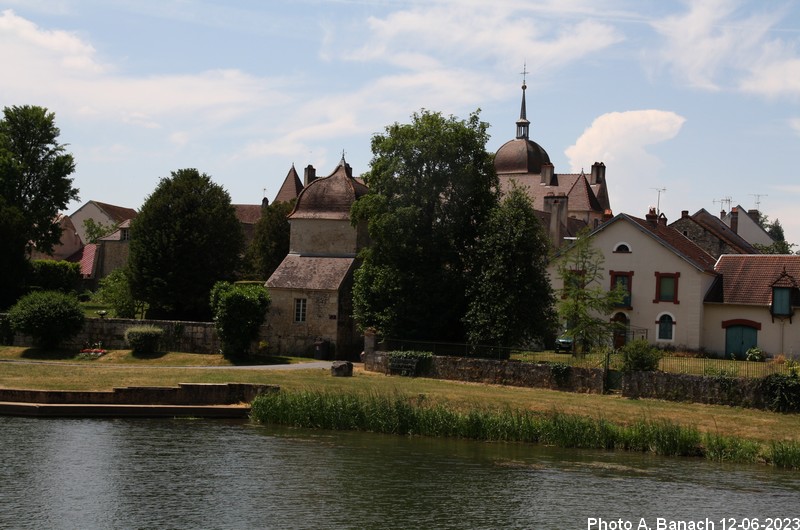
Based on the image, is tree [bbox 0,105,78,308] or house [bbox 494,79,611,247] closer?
tree [bbox 0,105,78,308]

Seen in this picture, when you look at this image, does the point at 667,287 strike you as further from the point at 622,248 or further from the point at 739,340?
the point at 739,340

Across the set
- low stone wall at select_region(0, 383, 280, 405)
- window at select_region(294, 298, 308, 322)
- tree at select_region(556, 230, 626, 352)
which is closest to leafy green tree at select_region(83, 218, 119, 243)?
window at select_region(294, 298, 308, 322)

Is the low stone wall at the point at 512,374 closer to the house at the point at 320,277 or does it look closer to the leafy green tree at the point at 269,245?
the house at the point at 320,277

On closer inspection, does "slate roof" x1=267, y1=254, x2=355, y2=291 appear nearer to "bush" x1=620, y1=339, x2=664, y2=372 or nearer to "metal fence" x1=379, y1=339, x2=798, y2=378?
"metal fence" x1=379, y1=339, x2=798, y2=378

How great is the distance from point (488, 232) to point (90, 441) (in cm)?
2148

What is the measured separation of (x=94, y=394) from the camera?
1199 inches

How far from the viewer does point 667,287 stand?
50781 millimetres

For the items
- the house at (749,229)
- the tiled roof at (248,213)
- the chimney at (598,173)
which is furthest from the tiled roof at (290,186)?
the house at (749,229)

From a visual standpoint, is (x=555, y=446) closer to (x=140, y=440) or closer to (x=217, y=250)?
(x=140, y=440)

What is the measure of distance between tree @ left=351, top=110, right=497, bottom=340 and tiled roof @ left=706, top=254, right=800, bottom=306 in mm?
14826

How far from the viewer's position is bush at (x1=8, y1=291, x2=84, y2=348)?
4428cm

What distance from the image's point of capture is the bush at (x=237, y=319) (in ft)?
143

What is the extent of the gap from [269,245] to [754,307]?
35.9 meters

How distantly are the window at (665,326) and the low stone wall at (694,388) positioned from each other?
17.9m
